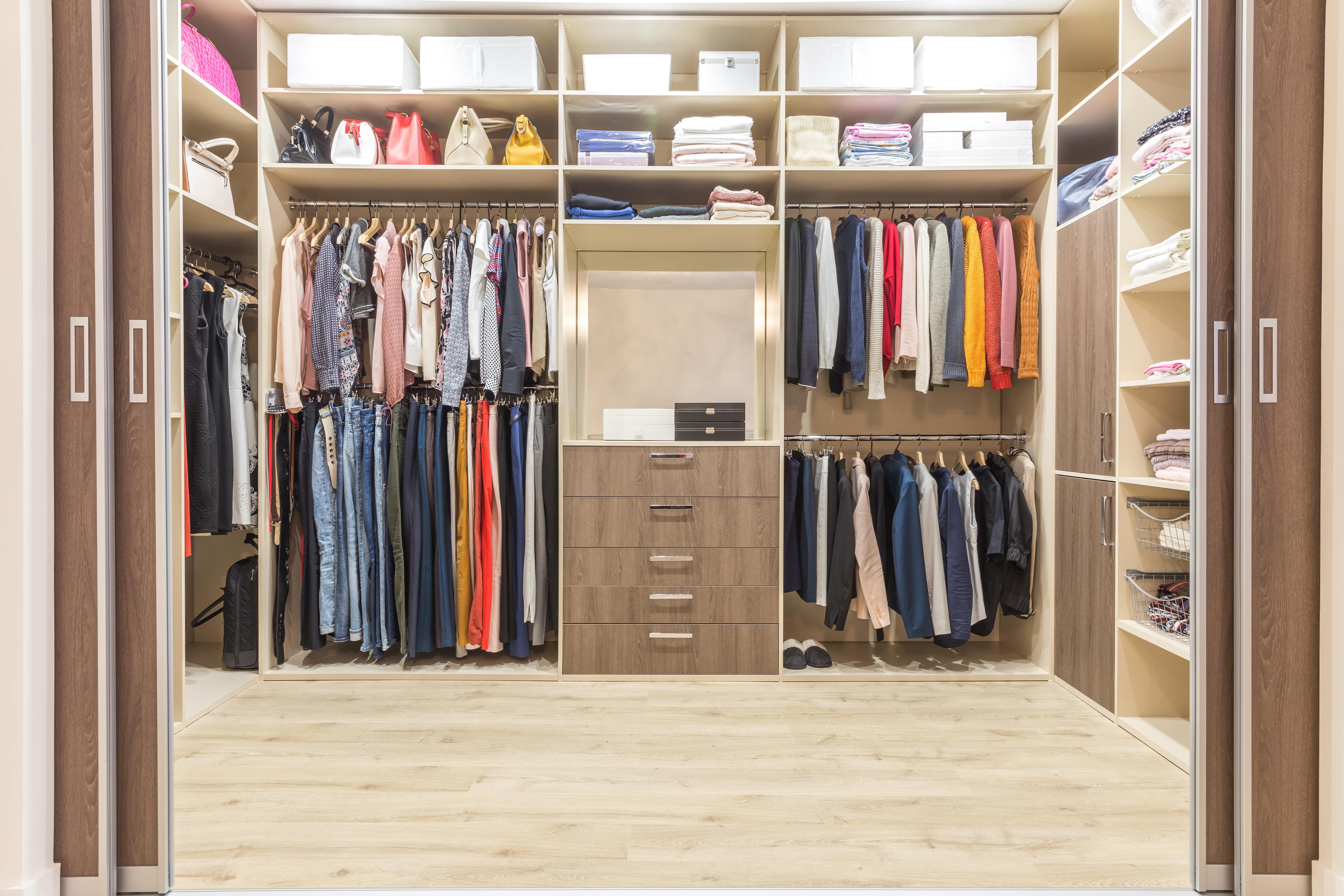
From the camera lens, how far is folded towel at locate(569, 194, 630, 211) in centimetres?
284

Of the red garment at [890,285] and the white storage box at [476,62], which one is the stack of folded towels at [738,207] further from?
the white storage box at [476,62]

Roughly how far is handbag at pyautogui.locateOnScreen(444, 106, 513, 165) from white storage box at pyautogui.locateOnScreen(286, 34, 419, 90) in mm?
281

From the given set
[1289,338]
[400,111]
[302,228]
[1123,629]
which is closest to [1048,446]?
[1123,629]

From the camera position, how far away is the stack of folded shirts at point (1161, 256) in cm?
212

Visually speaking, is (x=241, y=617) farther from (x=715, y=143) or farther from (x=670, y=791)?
(x=715, y=143)

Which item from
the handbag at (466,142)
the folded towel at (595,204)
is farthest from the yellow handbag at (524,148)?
the folded towel at (595,204)

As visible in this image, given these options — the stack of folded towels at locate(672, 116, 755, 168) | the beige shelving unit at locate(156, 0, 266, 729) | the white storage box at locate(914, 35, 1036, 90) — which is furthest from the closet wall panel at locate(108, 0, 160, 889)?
the white storage box at locate(914, 35, 1036, 90)

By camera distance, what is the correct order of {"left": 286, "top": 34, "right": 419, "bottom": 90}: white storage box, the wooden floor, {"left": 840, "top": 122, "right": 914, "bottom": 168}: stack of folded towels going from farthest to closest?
1. {"left": 840, "top": 122, "right": 914, "bottom": 168}: stack of folded towels
2. {"left": 286, "top": 34, "right": 419, "bottom": 90}: white storage box
3. the wooden floor

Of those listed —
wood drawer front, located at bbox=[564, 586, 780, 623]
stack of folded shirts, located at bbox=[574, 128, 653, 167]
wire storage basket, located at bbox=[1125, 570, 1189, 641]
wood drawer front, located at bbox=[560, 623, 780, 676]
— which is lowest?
wood drawer front, located at bbox=[560, 623, 780, 676]

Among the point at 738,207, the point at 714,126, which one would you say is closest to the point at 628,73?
the point at 714,126

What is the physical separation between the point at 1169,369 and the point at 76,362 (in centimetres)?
283

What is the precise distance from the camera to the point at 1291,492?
1456 mm

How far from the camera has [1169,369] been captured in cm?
225

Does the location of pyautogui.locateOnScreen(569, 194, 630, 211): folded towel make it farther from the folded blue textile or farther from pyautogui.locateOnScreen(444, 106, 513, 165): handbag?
pyautogui.locateOnScreen(444, 106, 513, 165): handbag
